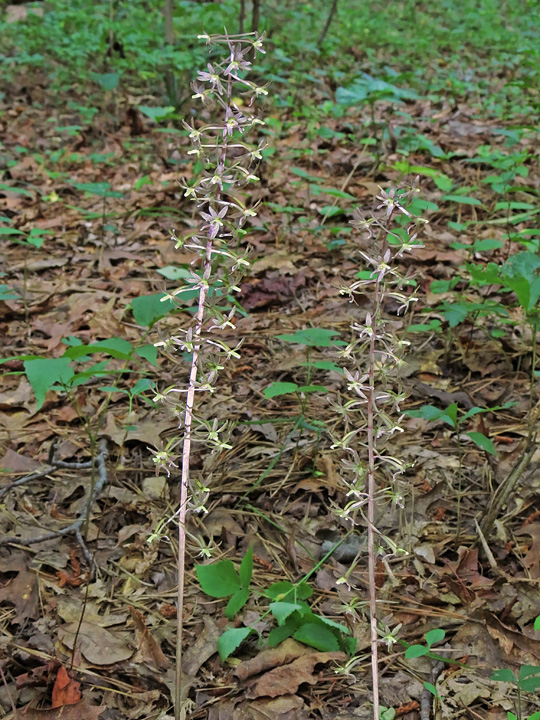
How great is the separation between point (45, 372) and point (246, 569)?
3.00 feet

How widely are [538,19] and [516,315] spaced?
33.4 feet

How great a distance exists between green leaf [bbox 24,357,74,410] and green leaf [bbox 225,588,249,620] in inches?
35.1

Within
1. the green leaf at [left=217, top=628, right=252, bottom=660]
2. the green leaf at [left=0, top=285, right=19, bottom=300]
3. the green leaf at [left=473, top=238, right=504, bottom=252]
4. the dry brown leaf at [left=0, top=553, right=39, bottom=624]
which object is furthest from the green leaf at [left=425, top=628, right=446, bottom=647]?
the green leaf at [left=0, top=285, right=19, bottom=300]

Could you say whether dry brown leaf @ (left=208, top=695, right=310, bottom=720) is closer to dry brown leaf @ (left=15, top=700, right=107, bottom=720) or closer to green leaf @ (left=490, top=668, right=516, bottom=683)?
dry brown leaf @ (left=15, top=700, right=107, bottom=720)

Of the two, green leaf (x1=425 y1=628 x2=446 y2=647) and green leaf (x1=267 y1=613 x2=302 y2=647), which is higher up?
green leaf (x1=425 y1=628 x2=446 y2=647)

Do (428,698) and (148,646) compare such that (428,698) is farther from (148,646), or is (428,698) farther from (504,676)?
(148,646)

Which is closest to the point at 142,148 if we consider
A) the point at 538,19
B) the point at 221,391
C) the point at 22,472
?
→ the point at 221,391

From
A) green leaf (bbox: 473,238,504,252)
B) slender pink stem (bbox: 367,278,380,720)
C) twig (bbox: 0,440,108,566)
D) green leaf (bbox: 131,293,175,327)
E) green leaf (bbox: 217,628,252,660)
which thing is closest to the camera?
slender pink stem (bbox: 367,278,380,720)

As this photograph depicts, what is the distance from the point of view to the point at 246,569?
2.06 meters

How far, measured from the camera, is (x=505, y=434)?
2.92 m

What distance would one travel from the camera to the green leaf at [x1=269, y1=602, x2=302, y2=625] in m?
1.92

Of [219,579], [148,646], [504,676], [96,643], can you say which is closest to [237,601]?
[219,579]

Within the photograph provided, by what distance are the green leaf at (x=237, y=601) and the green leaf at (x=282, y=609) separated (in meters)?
0.15

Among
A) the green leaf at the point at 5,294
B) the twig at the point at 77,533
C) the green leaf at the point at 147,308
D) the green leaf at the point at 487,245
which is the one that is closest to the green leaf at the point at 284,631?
the twig at the point at 77,533
